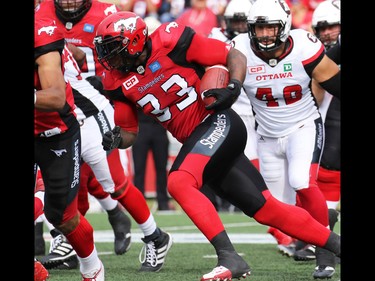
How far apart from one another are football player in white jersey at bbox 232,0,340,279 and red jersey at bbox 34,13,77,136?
162 centimetres

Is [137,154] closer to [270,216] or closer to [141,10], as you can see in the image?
[141,10]

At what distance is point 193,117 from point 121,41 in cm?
60

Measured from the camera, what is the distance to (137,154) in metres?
11.4

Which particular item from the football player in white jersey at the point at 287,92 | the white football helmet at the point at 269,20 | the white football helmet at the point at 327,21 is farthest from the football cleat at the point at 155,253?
the white football helmet at the point at 327,21

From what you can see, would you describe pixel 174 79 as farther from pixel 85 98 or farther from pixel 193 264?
pixel 193 264

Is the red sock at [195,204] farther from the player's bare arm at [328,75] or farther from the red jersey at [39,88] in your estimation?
the player's bare arm at [328,75]

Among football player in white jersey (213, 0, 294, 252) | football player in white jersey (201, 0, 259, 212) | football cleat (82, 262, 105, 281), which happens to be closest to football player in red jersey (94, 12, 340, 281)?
football cleat (82, 262, 105, 281)

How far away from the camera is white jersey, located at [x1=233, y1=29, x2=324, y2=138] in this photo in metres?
5.95

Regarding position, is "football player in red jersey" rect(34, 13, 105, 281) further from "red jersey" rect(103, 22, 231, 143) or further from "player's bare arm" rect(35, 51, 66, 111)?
"red jersey" rect(103, 22, 231, 143)

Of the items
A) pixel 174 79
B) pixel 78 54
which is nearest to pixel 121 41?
pixel 174 79

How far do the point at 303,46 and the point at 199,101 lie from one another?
1.21 metres

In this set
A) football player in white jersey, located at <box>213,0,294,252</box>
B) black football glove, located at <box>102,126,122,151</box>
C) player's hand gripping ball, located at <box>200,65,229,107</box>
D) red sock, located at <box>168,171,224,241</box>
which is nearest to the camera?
red sock, located at <box>168,171,224,241</box>
